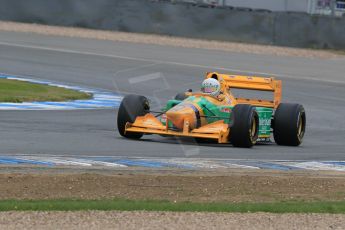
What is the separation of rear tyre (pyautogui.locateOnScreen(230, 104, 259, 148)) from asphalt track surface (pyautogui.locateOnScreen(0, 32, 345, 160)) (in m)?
0.16

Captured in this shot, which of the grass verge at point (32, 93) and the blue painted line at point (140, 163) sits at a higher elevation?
the blue painted line at point (140, 163)

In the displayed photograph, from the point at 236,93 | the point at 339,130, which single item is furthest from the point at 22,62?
the point at 339,130

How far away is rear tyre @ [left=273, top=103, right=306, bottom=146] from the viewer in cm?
1590

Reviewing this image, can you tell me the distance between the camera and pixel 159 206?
9523mm

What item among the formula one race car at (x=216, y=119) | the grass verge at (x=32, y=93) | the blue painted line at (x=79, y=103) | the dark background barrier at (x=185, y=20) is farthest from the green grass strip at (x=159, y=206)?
the dark background barrier at (x=185, y=20)

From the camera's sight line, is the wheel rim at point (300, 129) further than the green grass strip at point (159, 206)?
Yes

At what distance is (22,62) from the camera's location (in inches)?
1098

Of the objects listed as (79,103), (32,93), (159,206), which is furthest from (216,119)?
(32,93)

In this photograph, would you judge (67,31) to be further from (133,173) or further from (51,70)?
(133,173)

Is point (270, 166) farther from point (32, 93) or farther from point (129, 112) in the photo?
point (32, 93)

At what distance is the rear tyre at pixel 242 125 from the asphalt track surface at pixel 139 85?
0.16 m

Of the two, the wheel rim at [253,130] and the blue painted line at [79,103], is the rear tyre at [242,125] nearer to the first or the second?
the wheel rim at [253,130]

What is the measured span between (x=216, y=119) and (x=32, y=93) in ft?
20.9

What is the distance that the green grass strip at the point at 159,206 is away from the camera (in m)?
9.24
